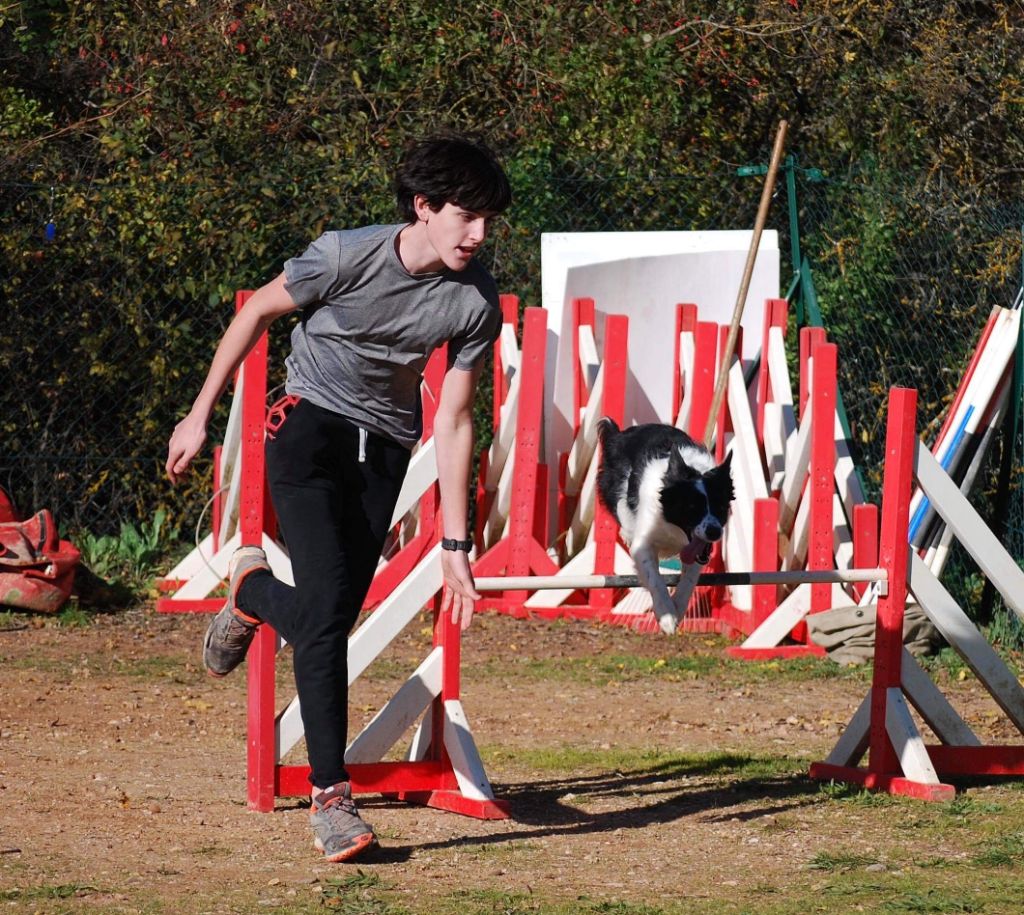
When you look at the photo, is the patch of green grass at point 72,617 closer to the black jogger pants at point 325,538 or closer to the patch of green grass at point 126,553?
the patch of green grass at point 126,553

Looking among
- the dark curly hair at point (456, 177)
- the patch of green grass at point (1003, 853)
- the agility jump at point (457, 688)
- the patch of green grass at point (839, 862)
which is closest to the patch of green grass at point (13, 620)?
the agility jump at point (457, 688)

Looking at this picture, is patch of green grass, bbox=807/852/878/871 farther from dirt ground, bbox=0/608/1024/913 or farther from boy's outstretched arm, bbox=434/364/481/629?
boy's outstretched arm, bbox=434/364/481/629

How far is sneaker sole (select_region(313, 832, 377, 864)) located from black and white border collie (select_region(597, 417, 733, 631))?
1877 millimetres

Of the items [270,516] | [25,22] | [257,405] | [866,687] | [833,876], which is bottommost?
[866,687]

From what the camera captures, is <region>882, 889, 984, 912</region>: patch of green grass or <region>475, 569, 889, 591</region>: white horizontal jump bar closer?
<region>882, 889, 984, 912</region>: patch of green grass

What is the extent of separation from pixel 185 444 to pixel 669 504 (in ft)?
10.0

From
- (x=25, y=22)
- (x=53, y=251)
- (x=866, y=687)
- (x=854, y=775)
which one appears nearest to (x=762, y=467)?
(x=866, y=687)

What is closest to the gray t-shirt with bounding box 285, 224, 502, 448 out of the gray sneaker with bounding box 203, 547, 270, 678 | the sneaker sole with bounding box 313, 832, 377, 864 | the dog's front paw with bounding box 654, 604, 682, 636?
the gray sneaker with bounding box 203, 547, 270, 678

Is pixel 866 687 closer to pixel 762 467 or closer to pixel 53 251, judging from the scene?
pixel 762 467

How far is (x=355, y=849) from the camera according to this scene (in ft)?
12.5

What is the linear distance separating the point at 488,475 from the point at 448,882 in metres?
5.22

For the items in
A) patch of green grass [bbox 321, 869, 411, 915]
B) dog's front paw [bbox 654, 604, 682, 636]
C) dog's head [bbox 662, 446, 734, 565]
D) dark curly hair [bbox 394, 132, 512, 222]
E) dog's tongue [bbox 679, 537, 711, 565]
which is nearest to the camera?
patch of green grass [bbox 321, 869, 411, 915]

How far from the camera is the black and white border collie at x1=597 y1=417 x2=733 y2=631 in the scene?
19.3 feet

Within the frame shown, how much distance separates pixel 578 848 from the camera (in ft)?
13.6
